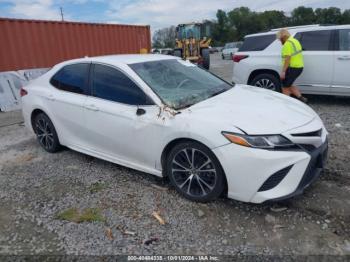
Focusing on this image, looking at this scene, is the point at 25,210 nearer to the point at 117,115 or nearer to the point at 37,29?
the point at 117,115

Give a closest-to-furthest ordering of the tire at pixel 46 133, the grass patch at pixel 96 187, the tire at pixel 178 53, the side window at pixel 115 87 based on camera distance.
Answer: the side window at pixel 115 87 → the grass patch at pixel 96 187 → the tire at pixel 46 133 → the tire at pixel 178 53

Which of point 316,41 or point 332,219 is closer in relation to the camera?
point 332,219

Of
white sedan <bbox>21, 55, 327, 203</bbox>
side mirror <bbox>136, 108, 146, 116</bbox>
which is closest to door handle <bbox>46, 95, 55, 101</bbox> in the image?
white sedan <bbox>21, 55, 327, 203</bbox>

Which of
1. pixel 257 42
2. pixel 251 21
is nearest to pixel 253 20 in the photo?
pixel 251 21

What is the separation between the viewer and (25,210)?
135 inches

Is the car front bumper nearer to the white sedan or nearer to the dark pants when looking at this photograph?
the white sedan

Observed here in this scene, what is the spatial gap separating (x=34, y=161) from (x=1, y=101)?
4.96 m

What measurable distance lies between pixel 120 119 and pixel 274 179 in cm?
182

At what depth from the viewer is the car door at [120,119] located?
346 cm

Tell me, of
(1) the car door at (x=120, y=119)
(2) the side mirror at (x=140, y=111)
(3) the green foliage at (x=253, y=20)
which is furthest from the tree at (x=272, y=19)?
(2) the side mirror at (x=140, y=111)

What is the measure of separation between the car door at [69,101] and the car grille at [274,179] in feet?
8.12

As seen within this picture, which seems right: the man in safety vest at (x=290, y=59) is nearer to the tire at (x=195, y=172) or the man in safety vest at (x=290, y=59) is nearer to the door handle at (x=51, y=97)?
the tire at (x=195, y=172)

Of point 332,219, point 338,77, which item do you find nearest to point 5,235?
point 332,219

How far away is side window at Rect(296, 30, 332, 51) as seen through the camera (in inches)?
267
